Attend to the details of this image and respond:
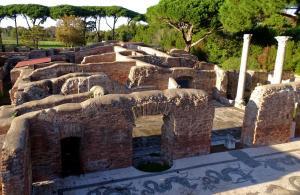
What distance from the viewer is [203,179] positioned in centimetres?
978

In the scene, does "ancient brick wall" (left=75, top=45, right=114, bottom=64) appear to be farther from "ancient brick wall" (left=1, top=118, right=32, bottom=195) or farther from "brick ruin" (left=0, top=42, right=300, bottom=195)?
"ancient brick wall" (left=1, top=118, right=32, bottom=195)

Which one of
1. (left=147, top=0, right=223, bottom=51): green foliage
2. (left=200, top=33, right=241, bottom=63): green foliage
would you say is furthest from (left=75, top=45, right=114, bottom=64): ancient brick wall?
(left=200, top=33, right=241, bottom=63): green foliage

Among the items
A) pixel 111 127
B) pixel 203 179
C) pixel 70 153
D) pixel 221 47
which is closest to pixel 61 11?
pixel 221 47

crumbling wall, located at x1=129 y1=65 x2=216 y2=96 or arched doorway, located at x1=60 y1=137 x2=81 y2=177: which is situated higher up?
crumbling wall, located at x1=129 y1=65 x2=216 y2=96

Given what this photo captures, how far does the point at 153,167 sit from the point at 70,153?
8.91 feet

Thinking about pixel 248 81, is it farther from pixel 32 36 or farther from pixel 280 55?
pixel 32 36

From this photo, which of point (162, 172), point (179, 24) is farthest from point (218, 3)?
point (162, 172)

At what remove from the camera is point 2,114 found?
10.0 m

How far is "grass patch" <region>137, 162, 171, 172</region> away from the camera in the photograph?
10.4m

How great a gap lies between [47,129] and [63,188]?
170 cm

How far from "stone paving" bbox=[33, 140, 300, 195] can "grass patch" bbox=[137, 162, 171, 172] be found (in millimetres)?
Answer: 213

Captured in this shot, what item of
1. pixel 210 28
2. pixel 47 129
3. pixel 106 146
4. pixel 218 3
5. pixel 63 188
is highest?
pixel 218 3

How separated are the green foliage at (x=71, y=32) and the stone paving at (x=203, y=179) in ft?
122

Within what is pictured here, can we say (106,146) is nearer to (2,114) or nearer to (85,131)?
(85,131)
